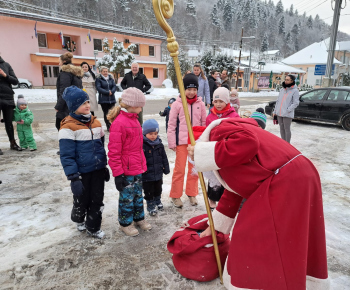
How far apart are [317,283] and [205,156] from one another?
1.11 m

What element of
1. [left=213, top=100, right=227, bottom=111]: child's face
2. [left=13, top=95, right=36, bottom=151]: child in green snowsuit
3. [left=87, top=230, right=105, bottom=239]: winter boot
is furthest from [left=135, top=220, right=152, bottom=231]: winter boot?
[left=13, top=95, right=36, bottom=151]: child in green snowsuit

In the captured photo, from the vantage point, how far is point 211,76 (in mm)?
7820

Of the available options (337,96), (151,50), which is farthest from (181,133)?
(151,50)

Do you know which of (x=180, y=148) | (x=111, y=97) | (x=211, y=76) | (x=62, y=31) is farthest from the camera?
(x=62, y=31)

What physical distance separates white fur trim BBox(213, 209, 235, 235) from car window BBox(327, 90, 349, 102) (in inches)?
353

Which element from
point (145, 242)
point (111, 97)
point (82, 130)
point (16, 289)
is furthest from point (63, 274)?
point (111, 97)

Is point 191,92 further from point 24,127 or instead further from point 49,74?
point 49,74

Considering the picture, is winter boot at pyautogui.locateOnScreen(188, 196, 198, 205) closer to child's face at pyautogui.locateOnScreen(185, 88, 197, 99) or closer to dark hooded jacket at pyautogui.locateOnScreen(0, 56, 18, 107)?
child's face at pyautogui.locateOnScreen(185, 88, 197, 99)

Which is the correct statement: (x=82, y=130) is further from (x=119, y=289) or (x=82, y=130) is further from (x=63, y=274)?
(x=119, y=289)

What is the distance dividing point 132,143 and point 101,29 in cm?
3152

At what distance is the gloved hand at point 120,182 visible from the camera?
2.56 metres

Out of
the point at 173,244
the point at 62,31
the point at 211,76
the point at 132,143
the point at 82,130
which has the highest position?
the point at 62,31

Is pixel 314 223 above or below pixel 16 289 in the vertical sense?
above

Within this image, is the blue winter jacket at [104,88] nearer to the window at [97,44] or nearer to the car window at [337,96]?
the car window at [337,96]
